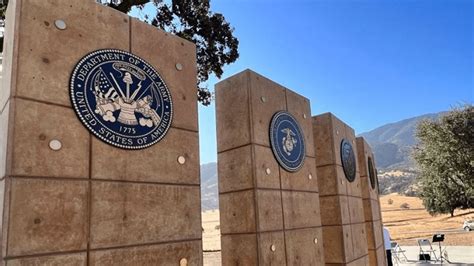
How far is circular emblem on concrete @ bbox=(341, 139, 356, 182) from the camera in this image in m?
9.35

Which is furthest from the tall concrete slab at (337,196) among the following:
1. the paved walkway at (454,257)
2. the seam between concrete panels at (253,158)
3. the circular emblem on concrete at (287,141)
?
the paved walkway at (454,257)

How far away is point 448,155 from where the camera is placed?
73.0ft

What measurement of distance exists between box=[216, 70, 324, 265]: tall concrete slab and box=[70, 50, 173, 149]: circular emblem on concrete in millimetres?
1683

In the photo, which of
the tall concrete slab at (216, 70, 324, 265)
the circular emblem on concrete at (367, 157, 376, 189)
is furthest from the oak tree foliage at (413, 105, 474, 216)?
the tall concrete slab at (216, 70, 324, 265)

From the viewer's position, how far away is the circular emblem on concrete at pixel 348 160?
9.35m

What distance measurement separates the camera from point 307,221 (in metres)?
6.70

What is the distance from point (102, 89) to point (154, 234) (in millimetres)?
1570

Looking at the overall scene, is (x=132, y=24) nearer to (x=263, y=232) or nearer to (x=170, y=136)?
(x=170, y=136)

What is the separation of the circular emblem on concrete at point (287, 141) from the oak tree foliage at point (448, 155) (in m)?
17.7

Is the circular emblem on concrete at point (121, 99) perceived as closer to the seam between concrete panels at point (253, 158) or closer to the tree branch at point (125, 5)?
the seam between concrete panels at point (253, 158)

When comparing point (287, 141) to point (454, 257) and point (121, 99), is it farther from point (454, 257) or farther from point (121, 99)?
point (454, 257)

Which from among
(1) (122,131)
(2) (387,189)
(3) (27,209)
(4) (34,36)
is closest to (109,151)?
(1) (122,131)

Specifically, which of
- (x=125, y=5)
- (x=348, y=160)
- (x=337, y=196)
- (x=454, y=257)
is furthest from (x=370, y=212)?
(x=125, y=5)

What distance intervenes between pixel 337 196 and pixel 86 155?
243 inches
